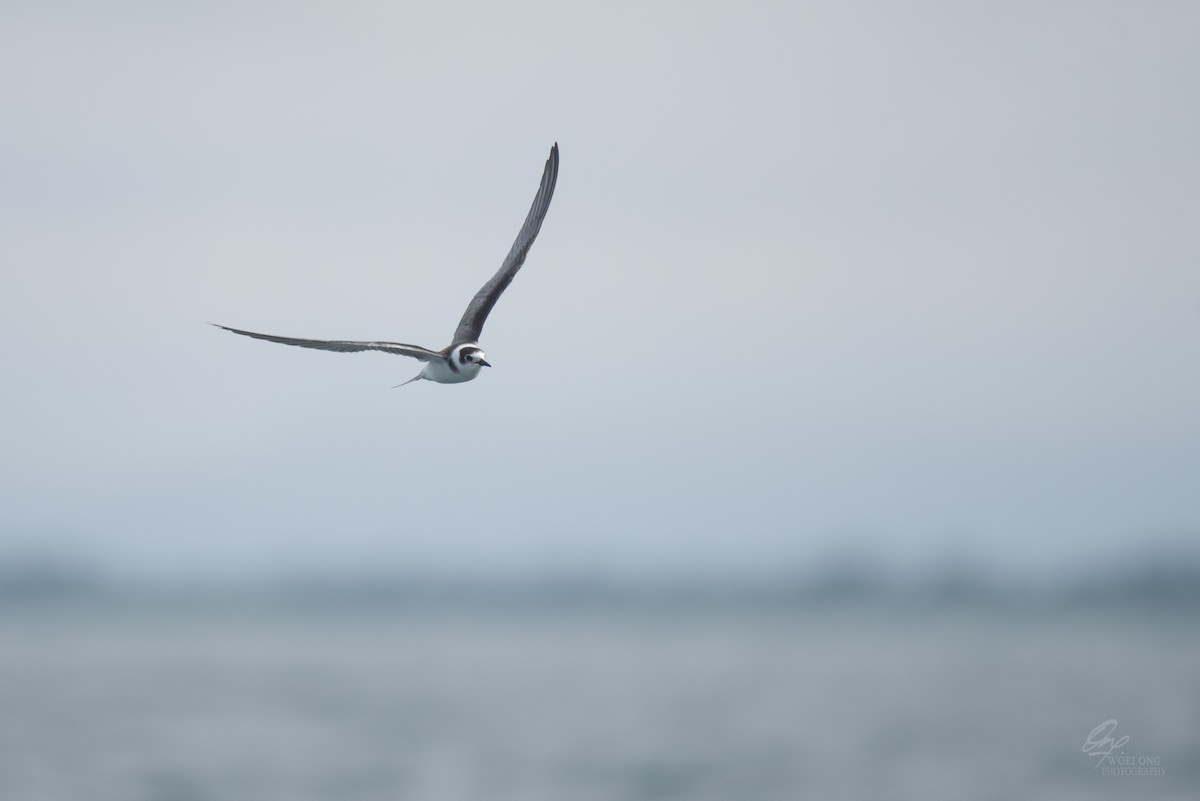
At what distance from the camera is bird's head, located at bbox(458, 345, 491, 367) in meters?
20.2

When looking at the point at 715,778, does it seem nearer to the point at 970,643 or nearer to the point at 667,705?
the point at 667,705

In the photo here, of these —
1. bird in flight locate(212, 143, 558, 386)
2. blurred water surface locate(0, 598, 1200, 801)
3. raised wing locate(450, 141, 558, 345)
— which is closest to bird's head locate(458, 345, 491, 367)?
bird in flight locate(212, 143, 558, 386)

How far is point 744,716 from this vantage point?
5984cm

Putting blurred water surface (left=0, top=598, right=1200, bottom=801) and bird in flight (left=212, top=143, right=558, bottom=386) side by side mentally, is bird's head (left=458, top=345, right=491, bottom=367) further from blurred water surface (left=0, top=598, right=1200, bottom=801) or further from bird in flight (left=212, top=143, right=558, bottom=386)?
blurred water surface (left=0, top=598, right=1200, bottom=801)

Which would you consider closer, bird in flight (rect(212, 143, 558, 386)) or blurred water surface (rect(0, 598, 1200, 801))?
bird in flight (rect(212, 143, 558, 386))

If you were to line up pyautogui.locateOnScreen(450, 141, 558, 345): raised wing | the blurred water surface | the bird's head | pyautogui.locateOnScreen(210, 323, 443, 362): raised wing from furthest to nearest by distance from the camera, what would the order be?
Answer: the blurred water surface, pyautogui.locateOnScreen(450, 141, 558, 345): raised wing, the bird's head, pyautogui.locateOnScreen(210, 323, 443, 362): raised wing

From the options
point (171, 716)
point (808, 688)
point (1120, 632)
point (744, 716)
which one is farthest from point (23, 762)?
point (1120, 632)

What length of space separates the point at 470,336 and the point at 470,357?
2.21 m

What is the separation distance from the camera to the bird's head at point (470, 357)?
2020 centimetres

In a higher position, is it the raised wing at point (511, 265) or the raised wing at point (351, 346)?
the raised wing at point (511, 265)
